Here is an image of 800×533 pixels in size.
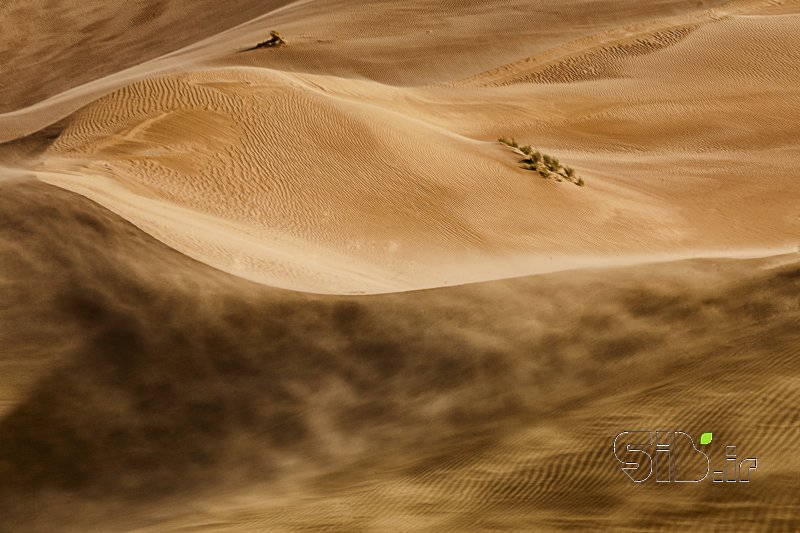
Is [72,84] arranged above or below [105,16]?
below

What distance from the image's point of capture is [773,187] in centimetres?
1430

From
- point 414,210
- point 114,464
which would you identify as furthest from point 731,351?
point 414,210

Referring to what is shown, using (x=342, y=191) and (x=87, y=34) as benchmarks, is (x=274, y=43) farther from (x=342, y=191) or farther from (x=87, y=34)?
(x=342, y=191)

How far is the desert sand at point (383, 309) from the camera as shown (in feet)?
16.8

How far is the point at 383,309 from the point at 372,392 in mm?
892

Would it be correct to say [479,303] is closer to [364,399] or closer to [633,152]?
[364,399]

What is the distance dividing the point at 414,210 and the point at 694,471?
7.90 meters

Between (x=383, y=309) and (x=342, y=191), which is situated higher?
(x=342, y=191)

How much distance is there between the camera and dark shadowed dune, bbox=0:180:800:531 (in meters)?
4.83
